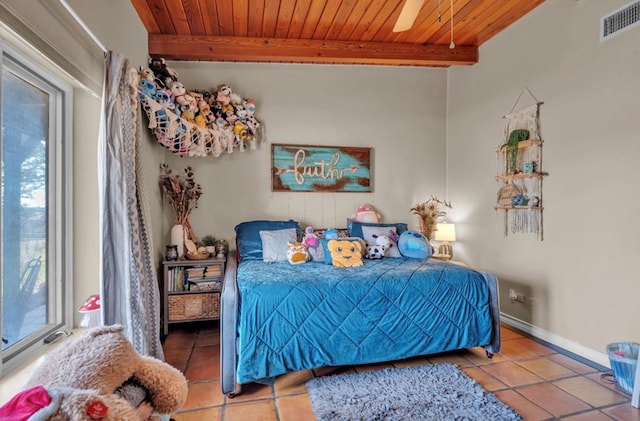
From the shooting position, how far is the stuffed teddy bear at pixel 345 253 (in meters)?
2.71

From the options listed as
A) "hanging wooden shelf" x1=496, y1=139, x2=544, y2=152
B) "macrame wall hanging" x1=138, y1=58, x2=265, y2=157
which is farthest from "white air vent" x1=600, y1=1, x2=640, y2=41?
"macrame wall hanging" x1=138, y1=58, x2=265, y2=157

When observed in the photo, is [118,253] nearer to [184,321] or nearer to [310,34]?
[184,321]

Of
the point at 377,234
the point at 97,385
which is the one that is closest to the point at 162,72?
the point at 377,234

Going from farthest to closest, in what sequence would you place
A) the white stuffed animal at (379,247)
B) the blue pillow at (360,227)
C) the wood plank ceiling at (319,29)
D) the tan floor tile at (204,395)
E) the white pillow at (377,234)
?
the blue pillow at (360,227) → the white pillow at (377,234) → the white stuffed animal at (379,247) → the wood plank ceiling at (319,29) → the tan floor tile at (204,395)

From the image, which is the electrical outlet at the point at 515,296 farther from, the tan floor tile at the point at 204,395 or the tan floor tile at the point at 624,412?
the tan floor tile at the point at 204,395

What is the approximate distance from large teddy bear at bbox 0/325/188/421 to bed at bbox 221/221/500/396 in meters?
0.86

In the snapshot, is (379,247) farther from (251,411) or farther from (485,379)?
(251,411)

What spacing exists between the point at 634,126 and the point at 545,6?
125 centimetres

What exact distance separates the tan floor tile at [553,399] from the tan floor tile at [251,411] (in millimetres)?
1506

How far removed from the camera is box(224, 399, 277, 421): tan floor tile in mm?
1827

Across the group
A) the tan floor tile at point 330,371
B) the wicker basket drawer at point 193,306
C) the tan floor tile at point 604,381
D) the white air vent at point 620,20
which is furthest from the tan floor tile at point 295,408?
the white air vent at point 620,20

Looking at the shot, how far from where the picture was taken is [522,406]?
6.28 ft

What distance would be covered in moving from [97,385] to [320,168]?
116 inches

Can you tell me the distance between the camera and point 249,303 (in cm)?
200
